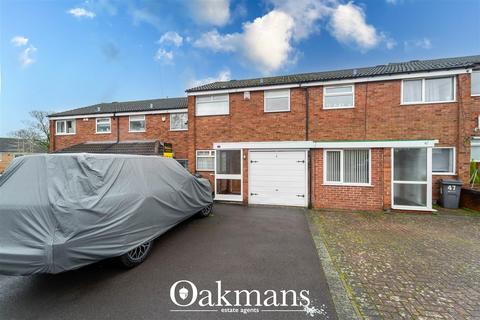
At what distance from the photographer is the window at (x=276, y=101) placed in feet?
30.7

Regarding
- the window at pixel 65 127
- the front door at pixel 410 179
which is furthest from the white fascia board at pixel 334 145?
the window at pixel 65 127

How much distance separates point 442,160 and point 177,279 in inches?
419

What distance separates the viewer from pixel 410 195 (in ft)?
24.1

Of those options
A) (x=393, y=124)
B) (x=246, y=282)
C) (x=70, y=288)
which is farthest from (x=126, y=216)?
(x=393, y=124)

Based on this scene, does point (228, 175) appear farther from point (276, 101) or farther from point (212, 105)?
point (276, 101)

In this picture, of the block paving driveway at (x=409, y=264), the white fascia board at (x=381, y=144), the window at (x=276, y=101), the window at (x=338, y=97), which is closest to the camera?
the block paving driveway at (x=409, y=264)

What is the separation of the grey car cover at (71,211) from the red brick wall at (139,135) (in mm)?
8747

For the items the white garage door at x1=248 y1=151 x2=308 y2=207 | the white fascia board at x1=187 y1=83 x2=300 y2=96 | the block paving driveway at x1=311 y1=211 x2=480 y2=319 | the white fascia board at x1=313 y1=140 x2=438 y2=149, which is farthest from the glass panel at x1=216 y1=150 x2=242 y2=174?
the block paving driveway at x1=311 y1=211 x2=480 y2=319

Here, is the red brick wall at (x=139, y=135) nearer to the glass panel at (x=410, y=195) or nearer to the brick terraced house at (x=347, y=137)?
the brick terraced house at (x=347, y=137)

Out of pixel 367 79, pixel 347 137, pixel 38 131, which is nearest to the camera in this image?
pixel 367 79

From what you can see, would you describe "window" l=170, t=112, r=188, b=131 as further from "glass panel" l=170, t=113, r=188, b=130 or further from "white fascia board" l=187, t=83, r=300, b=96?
"white fascia board" l=187, t=83, r=300, b=96

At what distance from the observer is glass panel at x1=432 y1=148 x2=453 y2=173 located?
8.39 meters

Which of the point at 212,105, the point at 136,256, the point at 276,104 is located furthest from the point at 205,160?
the point at 136,256

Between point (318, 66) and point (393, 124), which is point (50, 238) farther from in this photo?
point (318, 66)
